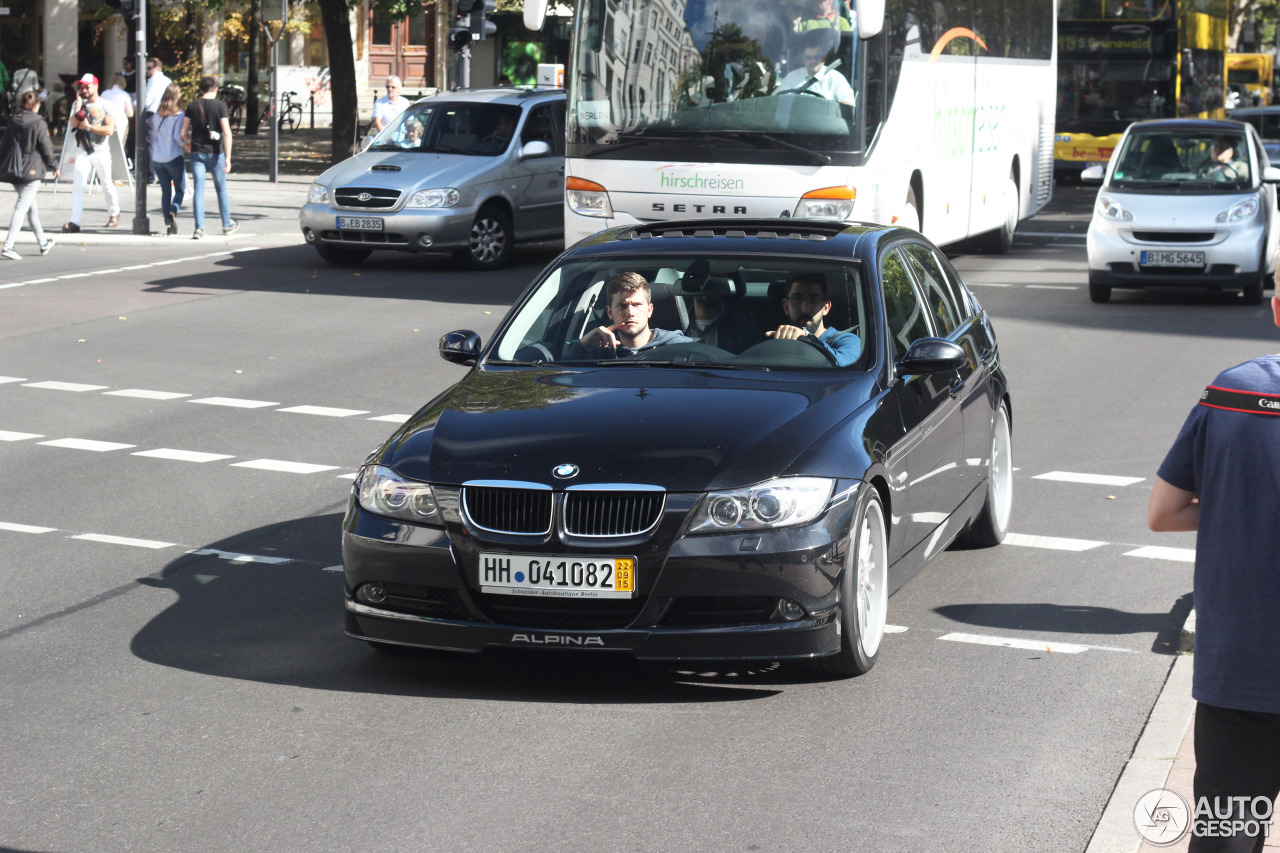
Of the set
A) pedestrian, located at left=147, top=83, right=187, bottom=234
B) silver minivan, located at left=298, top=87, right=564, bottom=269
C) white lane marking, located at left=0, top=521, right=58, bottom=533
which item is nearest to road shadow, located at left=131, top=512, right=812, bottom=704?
white lane marking, located at left=0, top=521, right=58, bottom=533

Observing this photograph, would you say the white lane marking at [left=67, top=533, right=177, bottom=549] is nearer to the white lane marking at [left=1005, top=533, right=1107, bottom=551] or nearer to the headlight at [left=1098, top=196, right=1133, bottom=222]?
the white lane marking at [left=1005, top=533, right=1107, bottom=551]

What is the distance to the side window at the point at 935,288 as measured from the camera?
7.52 metres

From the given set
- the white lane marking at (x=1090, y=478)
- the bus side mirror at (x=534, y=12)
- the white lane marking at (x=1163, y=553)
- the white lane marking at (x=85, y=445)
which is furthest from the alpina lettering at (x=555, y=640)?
the bus side mirror at (x=534, y=12)

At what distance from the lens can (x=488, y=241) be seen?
794 inches

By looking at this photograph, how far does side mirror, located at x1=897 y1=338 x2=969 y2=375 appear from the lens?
6.53 meters

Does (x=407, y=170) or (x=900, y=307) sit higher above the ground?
(x=407, y=170)

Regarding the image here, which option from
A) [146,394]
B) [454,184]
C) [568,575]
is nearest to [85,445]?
[146,394]

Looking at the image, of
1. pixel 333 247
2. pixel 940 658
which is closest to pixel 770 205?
pixel 333 247

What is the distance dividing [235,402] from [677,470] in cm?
682

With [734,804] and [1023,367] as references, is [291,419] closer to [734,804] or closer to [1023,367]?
[1023,367]

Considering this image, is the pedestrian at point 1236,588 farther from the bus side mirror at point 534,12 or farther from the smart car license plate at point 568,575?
the bus side mirror at point 534,12

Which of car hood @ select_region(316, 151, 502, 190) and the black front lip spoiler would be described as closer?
the black front lip spoiler

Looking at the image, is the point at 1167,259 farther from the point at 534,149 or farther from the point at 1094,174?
the point at 534,149

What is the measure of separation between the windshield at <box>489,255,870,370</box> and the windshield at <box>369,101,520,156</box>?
13.7 metres
